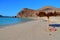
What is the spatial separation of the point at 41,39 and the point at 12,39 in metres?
1.65

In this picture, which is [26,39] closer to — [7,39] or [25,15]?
[7,39]

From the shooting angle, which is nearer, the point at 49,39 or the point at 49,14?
the point at 49,39

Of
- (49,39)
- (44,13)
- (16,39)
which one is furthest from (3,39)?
(44,13)

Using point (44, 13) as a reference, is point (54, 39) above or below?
below

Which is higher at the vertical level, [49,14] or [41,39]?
[49,14]

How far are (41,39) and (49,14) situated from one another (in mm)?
5504

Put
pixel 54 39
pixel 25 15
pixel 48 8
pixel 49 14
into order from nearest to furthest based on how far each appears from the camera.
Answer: pixel 54 39 → pixel 49 14 → pixel 48 8 → pixel 25 15

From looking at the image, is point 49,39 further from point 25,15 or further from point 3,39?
point 25,15

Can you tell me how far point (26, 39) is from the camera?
8.46 m

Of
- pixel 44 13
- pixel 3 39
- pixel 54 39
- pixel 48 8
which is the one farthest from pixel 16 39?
pixel 48 8

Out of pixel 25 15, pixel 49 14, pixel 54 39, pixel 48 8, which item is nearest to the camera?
pixel 54 39

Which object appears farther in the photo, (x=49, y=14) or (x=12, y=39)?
(x=49, y=14)

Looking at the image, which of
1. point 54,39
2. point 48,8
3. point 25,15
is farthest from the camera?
point 25,15

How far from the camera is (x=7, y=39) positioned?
845 cm
